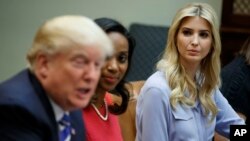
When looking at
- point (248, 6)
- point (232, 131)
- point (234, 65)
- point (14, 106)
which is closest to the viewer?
point (14, 106)

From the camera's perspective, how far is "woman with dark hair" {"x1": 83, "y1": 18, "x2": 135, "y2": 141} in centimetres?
133

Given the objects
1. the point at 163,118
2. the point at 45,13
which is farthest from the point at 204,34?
the point at 45,13

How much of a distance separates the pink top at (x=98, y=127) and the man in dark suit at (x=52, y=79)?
41 centimetres

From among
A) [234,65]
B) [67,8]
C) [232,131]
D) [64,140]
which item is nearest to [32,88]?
[64,140]

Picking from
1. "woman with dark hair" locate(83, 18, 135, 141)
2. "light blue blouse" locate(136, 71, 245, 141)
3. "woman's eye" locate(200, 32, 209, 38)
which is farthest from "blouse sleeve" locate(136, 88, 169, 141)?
"woman's eye" locate(200, 32, 209, 38)

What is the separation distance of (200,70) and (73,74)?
114cm

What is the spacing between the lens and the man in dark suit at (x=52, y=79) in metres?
0.86

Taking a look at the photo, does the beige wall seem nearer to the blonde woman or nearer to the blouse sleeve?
the blonde woman

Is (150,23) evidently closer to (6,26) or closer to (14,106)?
(6,26)

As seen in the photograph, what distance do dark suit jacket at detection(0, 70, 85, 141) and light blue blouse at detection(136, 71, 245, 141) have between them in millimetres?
759

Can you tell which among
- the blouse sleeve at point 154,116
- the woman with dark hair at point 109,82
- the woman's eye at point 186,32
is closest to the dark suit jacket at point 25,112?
the woman with dark hair at point 109,82

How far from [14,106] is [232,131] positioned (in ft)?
4.14

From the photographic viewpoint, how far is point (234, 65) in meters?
2.27

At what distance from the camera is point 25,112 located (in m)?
0.86
